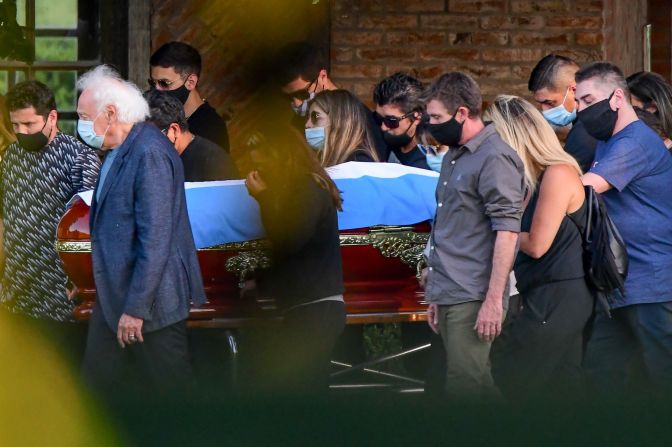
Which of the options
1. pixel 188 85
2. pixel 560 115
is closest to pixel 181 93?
pixel 188 85

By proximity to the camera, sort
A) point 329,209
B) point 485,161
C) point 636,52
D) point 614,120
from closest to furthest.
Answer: point 485,161 → point 329,209 → point 614,120 → point 636,52

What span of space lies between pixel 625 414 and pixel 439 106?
2.76m

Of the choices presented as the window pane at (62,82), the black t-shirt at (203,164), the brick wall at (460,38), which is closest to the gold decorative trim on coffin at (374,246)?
the black t-shirt at (203,164)

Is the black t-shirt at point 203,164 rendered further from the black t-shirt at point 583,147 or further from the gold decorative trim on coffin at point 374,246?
the black t-shirt at point 583,147

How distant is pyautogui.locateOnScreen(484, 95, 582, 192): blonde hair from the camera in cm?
354

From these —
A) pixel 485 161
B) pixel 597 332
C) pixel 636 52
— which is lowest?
pixel 597 332

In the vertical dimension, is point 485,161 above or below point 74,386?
above

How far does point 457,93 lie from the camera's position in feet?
11.5

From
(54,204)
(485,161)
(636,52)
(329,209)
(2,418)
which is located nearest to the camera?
(2,418)

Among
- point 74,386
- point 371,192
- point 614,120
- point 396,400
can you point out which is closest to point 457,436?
point 396,400

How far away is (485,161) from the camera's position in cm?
336

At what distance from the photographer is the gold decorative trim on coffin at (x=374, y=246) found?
4.50m

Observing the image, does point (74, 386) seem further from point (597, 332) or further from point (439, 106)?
point (597, 332)

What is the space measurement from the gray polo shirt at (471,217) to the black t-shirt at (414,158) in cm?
145
